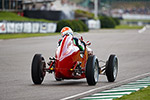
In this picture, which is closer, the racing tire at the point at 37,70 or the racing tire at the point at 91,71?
the racing tire at the point at 91,71

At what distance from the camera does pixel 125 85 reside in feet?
36.2

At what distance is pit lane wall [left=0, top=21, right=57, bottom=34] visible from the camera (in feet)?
126

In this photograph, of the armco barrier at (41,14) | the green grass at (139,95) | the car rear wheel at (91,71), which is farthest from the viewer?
the armco barrier at (41,14)

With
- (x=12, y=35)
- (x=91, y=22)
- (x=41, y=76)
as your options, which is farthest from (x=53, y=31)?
(x=41, y=76)

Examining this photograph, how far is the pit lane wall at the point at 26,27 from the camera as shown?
1507 inches

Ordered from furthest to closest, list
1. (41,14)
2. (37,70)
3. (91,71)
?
(41,14)
(37,70)
(91,71)

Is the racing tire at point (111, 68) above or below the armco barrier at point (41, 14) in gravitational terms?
above

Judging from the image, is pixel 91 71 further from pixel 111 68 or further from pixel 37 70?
pixel 37 70

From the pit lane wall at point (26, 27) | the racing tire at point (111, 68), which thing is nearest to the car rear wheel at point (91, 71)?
the racing tire at point (111, 68)

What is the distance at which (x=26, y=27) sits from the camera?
42.8m

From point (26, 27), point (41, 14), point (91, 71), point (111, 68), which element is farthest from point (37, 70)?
point (41, 14)

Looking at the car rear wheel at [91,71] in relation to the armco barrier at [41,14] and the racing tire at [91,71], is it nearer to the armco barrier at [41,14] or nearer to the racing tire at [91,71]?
the racing tire at [91,71]

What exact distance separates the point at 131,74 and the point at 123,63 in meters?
4.21

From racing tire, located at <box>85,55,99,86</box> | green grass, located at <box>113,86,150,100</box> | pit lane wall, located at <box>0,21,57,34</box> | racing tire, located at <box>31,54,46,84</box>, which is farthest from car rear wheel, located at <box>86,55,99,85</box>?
pit lane wall, located at <box>0,21,57,34</box>
